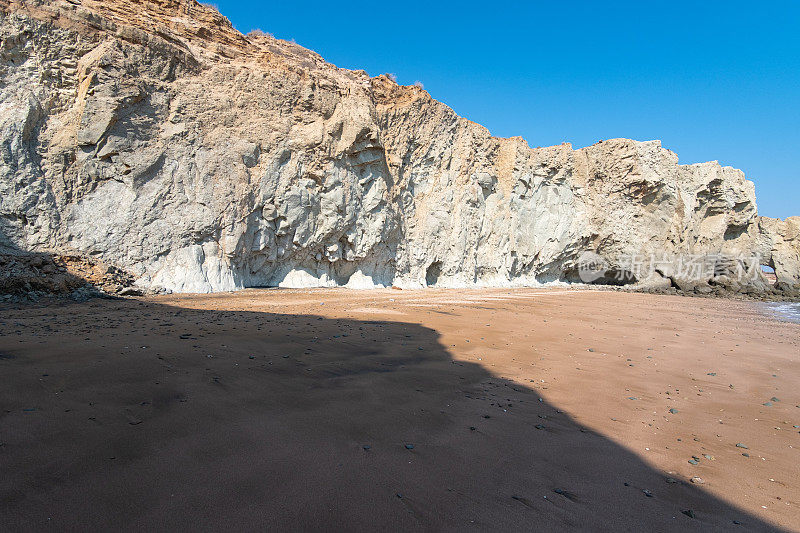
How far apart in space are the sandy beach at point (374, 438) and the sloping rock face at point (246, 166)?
38.1ft

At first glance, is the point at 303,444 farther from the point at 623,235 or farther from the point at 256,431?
the point at 623,235

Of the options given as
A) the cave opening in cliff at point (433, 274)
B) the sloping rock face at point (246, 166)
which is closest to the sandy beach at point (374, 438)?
the sloping rock face at point (246, 166)

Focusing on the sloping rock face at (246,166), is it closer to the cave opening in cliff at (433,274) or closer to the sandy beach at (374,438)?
the cave opening in cliff at (433,274)

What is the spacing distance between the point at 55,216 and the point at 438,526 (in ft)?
56.6

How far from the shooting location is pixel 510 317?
30.2 feet

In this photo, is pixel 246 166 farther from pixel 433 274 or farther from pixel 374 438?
pixel 374 438

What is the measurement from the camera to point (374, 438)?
2539mm

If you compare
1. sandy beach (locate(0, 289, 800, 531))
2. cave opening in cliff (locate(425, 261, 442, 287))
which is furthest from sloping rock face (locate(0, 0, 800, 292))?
sandy beach (locate(0, 289, 800, 531))

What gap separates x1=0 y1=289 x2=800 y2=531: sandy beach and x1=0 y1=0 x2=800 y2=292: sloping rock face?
458 inches

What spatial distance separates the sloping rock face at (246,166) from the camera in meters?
14.4

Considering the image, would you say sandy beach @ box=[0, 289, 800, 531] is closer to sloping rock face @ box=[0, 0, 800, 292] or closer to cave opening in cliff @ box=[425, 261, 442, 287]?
sloping rock face @ box=[0, 0, 800, 292]

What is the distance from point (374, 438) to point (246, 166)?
17625 millimetres

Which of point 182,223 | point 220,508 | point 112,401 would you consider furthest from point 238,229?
point 220,508

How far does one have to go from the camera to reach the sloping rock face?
14398mm
